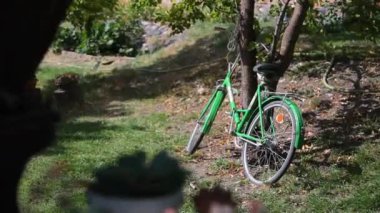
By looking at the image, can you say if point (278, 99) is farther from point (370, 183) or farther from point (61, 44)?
point (61, 44)

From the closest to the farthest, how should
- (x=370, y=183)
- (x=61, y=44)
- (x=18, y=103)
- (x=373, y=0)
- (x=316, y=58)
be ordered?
(x=18, y=103), (x=370, y=183), (x=373, y=0), (x=316, y=58), (x=61, y=44)

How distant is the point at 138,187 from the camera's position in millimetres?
2135

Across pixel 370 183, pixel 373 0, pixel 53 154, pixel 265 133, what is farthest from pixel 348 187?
pixel 53 154

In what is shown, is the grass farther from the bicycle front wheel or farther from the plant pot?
the plant pot

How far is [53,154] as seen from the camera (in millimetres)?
8219

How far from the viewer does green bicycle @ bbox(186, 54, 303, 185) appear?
6449mm

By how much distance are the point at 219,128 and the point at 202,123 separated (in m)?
0.88

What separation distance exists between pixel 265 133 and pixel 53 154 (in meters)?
2.60

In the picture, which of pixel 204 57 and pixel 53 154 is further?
pixel 204 57

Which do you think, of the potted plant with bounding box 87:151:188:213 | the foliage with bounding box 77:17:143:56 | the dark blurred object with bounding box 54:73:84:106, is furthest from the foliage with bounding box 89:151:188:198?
the foliage with bounding box 77:17:143:56

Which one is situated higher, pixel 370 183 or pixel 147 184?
pixel 147 184

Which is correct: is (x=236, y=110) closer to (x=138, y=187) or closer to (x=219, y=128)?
(x=219, y=128)

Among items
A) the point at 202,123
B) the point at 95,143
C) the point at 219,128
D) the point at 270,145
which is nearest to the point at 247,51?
the point at 202,123

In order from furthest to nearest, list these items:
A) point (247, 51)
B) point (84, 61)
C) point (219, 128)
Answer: point (84, 61)
point (219, 128)
point (247, 51)
